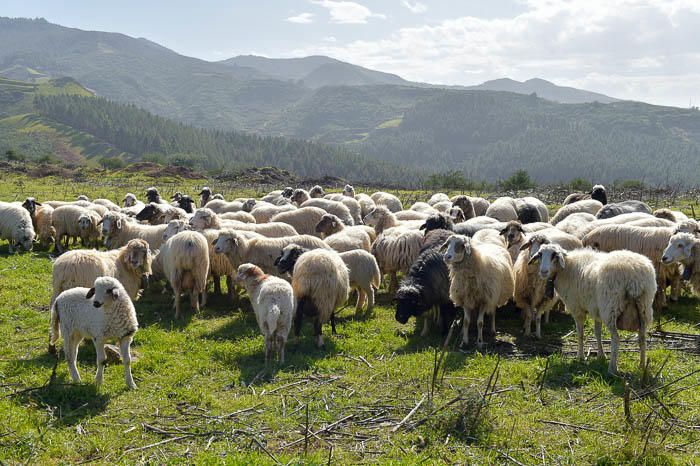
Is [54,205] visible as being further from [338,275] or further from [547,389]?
[547,389]

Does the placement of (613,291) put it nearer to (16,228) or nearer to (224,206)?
(224,206)

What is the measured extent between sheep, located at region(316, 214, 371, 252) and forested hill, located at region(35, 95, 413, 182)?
139 m

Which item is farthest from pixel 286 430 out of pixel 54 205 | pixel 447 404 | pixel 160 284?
pixel 54 205

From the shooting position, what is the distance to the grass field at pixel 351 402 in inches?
240

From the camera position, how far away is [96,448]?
6281mm

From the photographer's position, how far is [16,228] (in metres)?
17.5

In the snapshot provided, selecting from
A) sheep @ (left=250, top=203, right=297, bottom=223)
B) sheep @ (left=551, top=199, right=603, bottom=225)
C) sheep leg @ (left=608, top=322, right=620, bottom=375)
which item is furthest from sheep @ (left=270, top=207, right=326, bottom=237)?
sheep leg @ (left=608, top=322, right=620, bottom=375)

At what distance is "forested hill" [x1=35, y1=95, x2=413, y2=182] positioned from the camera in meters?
160

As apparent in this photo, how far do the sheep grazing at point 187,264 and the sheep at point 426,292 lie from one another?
15.6ft

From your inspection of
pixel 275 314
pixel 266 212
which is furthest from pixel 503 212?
pixel 275 314

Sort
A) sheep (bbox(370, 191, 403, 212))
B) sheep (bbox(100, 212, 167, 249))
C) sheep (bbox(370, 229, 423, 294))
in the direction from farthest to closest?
sheep (bbox(370, 191, 403, 212)) < sheep (bbox(100, 212, 167, 249)) < sheep (bbox(370, 229, 423, 294))

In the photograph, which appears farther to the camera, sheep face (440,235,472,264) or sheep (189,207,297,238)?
sheep (189,207,297,238)

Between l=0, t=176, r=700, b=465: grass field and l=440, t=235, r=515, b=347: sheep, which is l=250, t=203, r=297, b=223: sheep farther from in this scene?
l=440, t=235, r=515, b=347: sheep

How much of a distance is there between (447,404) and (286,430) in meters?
2.19
